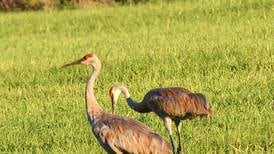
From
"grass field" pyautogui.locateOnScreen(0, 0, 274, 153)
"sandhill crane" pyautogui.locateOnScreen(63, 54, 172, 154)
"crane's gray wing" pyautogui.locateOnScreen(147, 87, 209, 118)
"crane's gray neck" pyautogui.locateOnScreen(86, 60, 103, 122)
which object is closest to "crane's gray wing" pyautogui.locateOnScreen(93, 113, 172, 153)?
"sandhill crane" pyautogui.locateOnScreen(63, 54, 172, 154)

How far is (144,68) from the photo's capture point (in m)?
15.7

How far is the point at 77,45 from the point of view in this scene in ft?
67.8

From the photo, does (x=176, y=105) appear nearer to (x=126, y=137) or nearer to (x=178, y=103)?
(x=178, y=103)

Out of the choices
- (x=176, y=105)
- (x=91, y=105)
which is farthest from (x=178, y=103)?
(x=91, y=105)

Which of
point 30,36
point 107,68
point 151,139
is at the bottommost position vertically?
point 30,36

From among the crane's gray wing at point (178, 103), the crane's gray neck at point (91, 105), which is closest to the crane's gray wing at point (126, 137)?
the crane's gray neck at point (91, 105)

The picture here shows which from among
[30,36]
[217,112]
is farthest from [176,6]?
[217,112]

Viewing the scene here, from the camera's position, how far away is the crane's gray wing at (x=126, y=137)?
8.53 m

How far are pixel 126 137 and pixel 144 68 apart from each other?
7.09m

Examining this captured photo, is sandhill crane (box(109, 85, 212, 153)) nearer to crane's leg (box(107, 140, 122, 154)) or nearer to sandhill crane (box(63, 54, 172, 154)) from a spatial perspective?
sandhill crane (box(63, 54, 172, 154))

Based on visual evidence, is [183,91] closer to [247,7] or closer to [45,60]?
[45,60]

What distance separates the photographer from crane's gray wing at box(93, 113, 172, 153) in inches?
336

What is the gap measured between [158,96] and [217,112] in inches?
58.6

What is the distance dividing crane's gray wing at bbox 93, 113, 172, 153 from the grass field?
989mm
